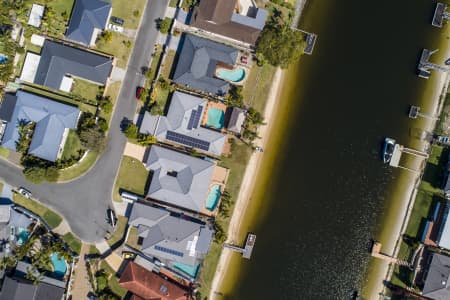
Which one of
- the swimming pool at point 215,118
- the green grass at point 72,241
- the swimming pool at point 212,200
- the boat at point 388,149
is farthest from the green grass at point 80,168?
the boat at point 388,149

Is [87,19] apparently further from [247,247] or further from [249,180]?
[247,247]

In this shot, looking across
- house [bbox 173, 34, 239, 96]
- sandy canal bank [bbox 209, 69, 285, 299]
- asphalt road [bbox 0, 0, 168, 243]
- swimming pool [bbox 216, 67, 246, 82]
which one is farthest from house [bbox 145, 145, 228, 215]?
swimming pool [bbox 216, 67, 246, 82]

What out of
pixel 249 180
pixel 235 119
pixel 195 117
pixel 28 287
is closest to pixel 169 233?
pixel 249 180

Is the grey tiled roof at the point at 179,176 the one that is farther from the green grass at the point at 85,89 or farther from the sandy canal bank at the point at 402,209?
the sandy canal bank at the point at 402,209

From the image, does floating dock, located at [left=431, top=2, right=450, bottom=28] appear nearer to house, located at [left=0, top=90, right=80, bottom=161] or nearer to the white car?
the white car

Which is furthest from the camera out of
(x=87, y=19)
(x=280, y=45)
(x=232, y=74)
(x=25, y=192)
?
(x=232, y=74)

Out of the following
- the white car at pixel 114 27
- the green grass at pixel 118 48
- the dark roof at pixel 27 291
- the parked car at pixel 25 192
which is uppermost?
the white car at pixel 114 27
